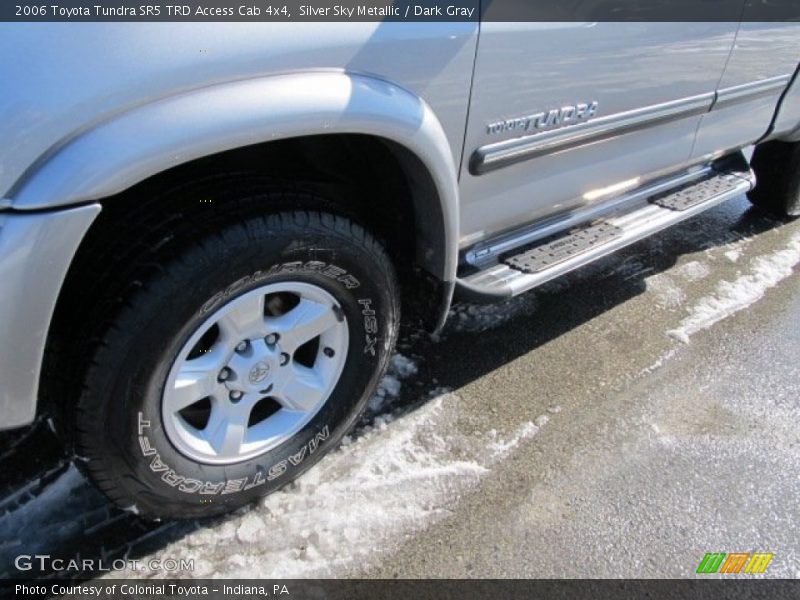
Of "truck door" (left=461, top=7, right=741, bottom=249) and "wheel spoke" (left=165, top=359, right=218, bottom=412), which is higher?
"truck door" (left=461, top=7, right=741, bottom=249)

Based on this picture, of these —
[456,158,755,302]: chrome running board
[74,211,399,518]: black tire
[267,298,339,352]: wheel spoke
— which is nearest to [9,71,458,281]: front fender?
[74,211,399,518]: black tire

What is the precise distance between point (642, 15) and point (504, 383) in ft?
4.59

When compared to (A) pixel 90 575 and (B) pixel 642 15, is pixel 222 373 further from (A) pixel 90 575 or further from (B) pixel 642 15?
(B) pixel 642 15

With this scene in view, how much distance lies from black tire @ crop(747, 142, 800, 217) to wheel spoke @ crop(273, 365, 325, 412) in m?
3.32

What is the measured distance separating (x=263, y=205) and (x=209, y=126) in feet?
0.97

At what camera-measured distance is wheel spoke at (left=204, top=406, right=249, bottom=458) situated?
1.89m

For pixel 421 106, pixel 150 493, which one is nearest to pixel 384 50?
pixel 421 106

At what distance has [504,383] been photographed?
8.69 ft

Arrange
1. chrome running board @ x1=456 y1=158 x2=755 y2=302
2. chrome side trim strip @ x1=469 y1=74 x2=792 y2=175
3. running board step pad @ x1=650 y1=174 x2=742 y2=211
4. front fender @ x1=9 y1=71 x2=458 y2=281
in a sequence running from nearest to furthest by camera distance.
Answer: front fender @ x1=9 y1=71 x2=458 y2=281
chrome side trim strip @ x1=469 y1=74 x2=792 y2=175
chrome running board @ x1=456 y1=158 x2=755 y2=302
running board step pad @ x1=650 y1=174 x2=742 y2=211

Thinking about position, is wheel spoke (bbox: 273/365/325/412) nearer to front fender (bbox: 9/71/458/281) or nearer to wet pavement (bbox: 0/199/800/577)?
wet pavement (bbox: 0/199/800/577)

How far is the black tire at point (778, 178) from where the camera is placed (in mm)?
3918

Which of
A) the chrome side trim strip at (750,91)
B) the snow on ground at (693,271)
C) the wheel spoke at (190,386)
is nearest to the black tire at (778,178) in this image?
the chrome side trim strip at (750,91)

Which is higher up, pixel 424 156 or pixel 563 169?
pixel 424 156
